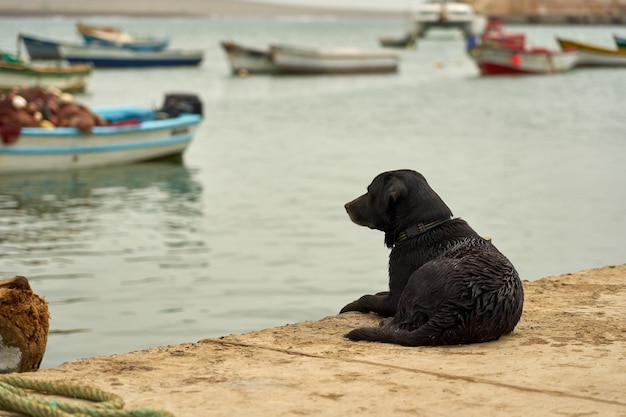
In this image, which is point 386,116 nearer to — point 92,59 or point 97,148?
point 97,148

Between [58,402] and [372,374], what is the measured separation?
148 cm

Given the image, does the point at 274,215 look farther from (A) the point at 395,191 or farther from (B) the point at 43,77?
(B) the point at 43,77

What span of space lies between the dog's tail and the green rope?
5.86 feet

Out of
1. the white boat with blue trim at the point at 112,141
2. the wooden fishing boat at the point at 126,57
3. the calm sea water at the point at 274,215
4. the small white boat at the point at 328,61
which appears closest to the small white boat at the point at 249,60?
the small white boat at the point at 328,61

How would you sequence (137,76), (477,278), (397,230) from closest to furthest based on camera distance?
1. (477,278)
2. (397,230)
3. (137,76)

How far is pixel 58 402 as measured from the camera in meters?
4.66

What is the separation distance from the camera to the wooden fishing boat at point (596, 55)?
64.9m

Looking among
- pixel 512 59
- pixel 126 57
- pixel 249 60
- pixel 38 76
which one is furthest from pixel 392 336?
pixel 126 57

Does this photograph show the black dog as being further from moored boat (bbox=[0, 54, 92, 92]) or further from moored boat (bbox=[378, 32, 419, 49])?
moored boat (bbox=[378, 32, 419, 49])

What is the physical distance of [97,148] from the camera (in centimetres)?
2180

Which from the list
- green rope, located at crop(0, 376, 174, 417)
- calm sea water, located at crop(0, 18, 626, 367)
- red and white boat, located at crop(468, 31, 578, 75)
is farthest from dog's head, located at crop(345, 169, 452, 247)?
red and white boat, located at crop(468, 31, 578, 75)

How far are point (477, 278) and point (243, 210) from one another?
12.9 metres

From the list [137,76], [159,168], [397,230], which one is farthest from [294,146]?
[137,76]

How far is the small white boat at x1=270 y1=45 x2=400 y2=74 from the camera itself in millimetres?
59625
